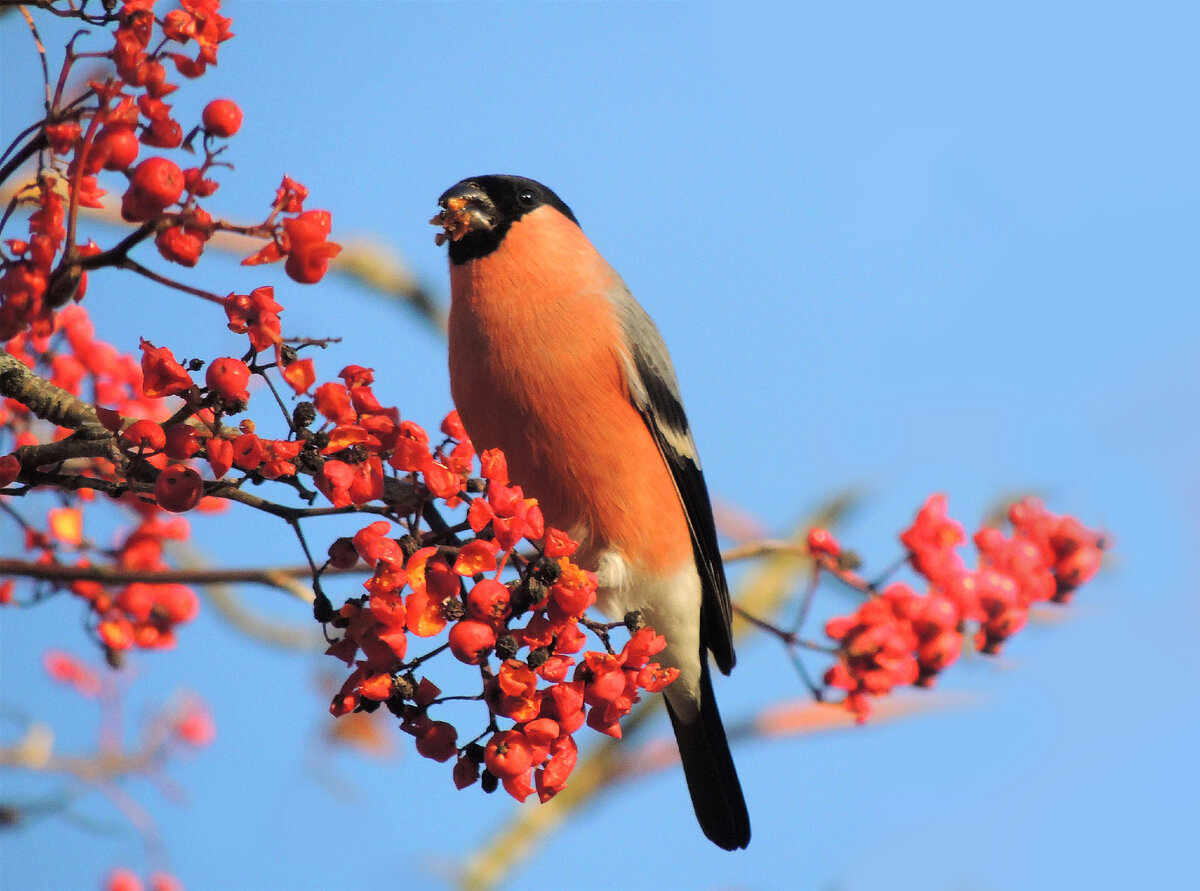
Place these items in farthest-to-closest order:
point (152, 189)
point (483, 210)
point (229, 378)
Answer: point (483, 210) → point (229, 378) → point (152, 189)

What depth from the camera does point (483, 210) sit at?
3217mm

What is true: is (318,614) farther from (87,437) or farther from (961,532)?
(961,532)

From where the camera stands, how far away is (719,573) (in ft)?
11.4

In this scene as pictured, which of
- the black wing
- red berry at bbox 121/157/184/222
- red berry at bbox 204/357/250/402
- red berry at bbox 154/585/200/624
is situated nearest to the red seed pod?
the black wing

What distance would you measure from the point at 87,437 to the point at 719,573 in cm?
203

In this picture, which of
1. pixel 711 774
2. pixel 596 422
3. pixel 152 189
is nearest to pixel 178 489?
pixel 152 189

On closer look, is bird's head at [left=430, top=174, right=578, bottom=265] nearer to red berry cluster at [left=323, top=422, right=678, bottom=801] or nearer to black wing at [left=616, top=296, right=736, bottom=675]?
black wing at [left=616, top=296, right=736, bottom=675]

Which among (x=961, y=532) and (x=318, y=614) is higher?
(x=961, y=532)

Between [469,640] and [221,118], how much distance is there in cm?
95

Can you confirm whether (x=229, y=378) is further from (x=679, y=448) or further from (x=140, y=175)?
(x=679, y=448)

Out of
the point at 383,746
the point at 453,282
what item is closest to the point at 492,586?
the point at 453,282

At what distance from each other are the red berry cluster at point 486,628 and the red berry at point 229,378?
0.20 meters

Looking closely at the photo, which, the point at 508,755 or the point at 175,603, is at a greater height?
the point at 175,603

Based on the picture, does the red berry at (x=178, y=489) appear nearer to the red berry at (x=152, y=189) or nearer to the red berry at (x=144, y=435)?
the red berry at (x=144, y=435)
